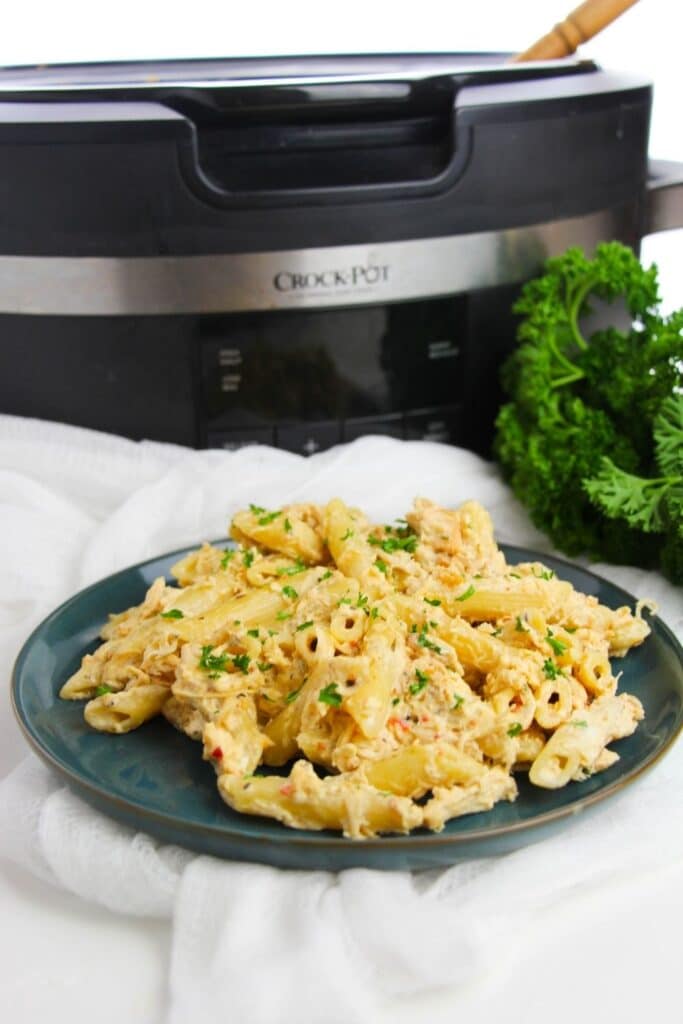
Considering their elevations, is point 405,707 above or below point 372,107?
below

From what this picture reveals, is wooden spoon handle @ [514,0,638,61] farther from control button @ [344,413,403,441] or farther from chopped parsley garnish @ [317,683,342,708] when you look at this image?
chopped parsley garnish @ [317,683,342,708]

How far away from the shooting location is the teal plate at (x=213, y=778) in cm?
95

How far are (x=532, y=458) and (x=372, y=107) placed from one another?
444 millimetres

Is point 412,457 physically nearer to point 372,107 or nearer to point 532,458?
point 532,458

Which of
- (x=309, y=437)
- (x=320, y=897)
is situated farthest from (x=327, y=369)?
(x=320, y=897)

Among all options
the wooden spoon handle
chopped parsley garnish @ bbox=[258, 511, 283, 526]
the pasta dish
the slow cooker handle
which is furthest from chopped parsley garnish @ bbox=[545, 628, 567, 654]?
the wooden spoon handle

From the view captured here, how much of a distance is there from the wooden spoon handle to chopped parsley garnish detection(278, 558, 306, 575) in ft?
3.02

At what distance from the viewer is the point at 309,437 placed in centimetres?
167

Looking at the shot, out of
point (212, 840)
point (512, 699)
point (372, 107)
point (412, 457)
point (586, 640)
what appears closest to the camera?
point (212, 840)

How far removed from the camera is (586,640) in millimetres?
1179

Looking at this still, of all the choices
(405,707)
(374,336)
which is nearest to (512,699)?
(405,707)

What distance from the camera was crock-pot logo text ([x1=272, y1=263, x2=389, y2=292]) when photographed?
5.16ft

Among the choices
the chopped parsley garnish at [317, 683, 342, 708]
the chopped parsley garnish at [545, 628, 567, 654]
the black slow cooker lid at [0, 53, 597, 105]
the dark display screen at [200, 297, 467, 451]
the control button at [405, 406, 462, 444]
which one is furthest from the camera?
the control button at [405, 406, 462, 444]

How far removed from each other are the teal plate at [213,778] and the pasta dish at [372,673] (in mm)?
15
